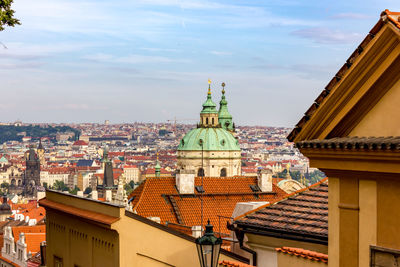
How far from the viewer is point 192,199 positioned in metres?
34.0

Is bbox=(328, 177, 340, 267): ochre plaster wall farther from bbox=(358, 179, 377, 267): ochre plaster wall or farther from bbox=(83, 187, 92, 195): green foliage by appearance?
bbox=(83, 187, 92, 195): green foliage

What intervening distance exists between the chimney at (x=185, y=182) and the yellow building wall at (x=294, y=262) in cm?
2759

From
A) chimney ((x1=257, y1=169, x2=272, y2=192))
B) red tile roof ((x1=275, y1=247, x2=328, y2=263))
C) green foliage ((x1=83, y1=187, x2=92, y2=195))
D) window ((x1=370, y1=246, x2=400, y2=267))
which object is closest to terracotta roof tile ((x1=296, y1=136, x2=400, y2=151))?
window ((x1=370, y1=246, x2=400, y2=267))

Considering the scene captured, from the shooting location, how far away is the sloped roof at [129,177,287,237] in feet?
106

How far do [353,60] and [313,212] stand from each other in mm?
4066

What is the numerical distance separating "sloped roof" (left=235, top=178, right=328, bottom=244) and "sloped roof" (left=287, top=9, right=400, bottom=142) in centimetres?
275

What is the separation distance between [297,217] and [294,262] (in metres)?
2.08

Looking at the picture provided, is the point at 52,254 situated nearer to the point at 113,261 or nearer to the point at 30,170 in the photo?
the point at 113,261

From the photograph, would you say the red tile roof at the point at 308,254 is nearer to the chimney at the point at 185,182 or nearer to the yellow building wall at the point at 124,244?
the yellow building wall at the point at 124,244

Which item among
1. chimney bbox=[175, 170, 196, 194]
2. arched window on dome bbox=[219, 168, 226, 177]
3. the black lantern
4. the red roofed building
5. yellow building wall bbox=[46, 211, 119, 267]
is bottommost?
the red roofed building

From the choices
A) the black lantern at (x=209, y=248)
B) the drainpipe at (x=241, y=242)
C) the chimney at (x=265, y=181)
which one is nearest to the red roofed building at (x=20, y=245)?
the chimney at (x=265, y=181)

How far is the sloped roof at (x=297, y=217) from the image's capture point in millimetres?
8523

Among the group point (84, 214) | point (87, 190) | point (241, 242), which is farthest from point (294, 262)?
point (87, 190)

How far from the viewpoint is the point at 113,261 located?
30.5 ft
